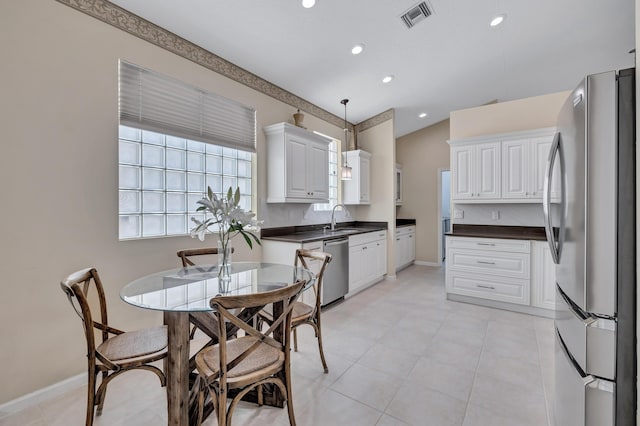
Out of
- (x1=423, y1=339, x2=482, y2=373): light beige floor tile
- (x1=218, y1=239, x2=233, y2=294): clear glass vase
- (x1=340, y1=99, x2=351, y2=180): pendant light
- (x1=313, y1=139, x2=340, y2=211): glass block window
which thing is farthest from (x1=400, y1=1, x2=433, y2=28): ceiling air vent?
(x1=423, y1=339, x2=482, y2=373): light beige floor tile

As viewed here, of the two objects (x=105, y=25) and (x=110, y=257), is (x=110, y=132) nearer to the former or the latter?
(x=105, y=25)

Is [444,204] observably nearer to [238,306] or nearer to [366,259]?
[366,259]

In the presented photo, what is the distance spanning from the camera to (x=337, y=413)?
185cm

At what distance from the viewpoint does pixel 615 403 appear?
1.04 metres

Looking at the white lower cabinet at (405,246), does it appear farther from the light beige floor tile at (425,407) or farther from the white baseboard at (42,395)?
the white baseboard at (42,395)

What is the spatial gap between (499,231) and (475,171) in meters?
0.96

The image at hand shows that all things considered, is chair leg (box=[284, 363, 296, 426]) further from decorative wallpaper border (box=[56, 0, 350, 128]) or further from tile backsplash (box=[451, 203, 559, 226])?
tile backsplash (box=[451, 203, 559, 226])

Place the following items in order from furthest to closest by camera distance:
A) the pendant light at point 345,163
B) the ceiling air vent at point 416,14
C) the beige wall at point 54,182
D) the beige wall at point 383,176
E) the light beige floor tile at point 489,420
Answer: the beige wall at point 383,176 → the pendant light at point 345,163 → the ceiling air vent at point 416,14 → the beige wall at point 54,182 → the light beige floor tile at point 489,420

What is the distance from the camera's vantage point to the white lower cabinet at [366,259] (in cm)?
425

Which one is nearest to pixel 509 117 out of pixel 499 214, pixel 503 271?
pixel 499 214

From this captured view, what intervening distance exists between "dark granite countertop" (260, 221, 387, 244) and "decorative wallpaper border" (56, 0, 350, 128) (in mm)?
1721

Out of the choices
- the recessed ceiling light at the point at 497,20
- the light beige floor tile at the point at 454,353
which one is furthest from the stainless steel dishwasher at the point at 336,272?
the recessed ceiling light at the point at 497,20

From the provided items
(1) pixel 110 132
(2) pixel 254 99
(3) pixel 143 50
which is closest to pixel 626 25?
(2) pixel 254 99

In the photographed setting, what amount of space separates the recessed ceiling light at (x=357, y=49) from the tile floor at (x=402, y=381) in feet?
10.0
